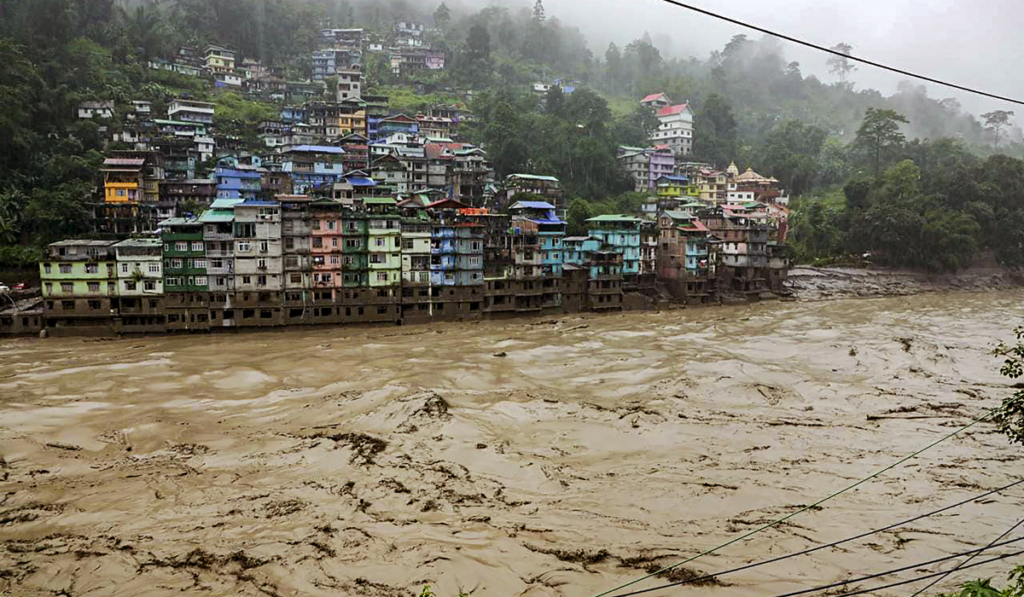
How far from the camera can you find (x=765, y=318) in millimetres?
35312

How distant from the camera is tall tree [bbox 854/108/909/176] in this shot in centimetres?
6406

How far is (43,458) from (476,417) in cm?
1006

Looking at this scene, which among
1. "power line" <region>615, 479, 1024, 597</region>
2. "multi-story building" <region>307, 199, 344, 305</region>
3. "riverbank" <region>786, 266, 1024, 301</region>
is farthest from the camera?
"riverbank" <region>786, 266, 1024, 301</region>

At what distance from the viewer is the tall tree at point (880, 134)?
64062 mm

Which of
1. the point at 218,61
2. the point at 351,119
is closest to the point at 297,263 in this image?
the point at 351,119

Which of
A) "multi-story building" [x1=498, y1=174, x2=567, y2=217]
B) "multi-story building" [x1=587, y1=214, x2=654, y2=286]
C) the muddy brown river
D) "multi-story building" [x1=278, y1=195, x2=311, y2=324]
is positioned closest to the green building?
"multi-story building" [x1=278, y1=195, x2=311, y2=324]

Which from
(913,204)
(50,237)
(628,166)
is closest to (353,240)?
(50,237)

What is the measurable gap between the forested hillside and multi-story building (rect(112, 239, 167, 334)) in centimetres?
889

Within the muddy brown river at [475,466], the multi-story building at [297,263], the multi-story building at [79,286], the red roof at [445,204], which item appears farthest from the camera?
the red roof at [445,204]

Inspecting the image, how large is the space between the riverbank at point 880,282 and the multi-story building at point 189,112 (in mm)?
47044

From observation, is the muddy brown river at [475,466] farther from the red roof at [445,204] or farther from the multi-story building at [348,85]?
the multi-story building at [348,85]

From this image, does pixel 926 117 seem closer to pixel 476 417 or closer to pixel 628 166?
pixel 628 166

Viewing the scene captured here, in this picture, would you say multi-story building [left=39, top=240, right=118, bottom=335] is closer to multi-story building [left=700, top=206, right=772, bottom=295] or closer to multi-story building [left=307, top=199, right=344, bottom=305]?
multi-story building [left=307, top=199, right=344, bottom=305]

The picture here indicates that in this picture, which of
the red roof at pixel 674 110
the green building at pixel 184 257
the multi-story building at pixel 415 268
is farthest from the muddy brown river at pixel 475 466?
the red roof at pixel 674 110
